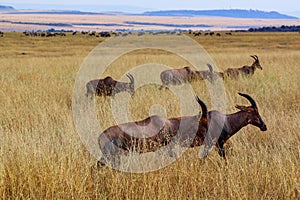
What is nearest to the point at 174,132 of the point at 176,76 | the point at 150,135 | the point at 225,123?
the point at 150,135

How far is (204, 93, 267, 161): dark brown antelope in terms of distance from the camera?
17.5 ft

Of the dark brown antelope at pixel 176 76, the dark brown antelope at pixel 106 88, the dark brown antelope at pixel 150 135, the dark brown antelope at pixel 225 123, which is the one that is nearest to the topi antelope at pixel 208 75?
the dark brown antelope at pixel 176 76

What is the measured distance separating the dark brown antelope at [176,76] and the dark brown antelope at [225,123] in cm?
682

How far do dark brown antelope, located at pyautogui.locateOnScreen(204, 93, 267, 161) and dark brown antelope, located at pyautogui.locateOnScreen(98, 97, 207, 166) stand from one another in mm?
132

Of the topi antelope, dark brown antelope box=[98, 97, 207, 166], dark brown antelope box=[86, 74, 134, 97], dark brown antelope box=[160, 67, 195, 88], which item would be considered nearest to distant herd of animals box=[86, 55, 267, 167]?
dark brown antelope box=[98, 97, 207, 166]

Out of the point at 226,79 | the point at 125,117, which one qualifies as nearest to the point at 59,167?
the point at 125,117

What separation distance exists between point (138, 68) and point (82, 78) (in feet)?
9.12

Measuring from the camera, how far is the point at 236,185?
4.04 meters

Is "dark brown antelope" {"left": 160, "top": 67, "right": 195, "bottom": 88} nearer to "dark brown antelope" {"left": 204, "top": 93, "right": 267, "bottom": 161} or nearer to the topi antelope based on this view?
the topi antelope

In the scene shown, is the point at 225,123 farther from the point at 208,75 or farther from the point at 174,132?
the point at 208,75

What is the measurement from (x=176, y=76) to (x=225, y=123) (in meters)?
7.69

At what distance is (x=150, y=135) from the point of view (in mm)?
5043

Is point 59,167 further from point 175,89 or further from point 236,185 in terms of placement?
point 175,89

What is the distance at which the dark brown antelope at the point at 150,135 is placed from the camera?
190 inches
